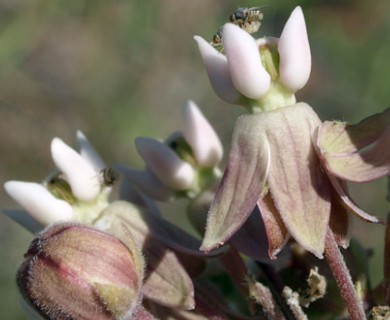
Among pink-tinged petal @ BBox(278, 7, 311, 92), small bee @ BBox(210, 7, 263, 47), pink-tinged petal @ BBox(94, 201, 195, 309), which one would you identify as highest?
small bee @ BBox(210, 7, 263, 47)

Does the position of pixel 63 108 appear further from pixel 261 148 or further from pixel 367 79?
pixel 261 148

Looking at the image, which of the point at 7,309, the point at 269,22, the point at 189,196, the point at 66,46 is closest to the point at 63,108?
the point at 66,46

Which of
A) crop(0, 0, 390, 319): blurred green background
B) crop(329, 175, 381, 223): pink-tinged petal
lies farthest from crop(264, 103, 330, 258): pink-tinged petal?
crop(0, 0, 390, 319): blurred green background

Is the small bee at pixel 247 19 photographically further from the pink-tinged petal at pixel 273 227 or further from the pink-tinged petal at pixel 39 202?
the pink-tinged petal at pixel 39 202

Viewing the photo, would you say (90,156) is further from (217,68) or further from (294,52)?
(294,52)

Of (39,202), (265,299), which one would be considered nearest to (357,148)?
(265,299)

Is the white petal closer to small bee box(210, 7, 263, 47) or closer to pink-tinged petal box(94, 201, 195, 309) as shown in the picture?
pink-tinged petal box(94, 201, 195, 309)

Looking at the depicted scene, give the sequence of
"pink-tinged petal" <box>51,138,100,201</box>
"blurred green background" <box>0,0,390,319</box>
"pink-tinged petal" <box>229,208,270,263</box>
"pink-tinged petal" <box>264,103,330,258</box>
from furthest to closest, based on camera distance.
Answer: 1. "blurred green background" <box>0,0,390,319</box>
2. "pink-tinged petal" <box>51,138,100,201</box>
3. "pink-tinged petal" <box>229,208,270,263</box>
4. "pink-tinged petal" <box>264,103,330,258</box>
